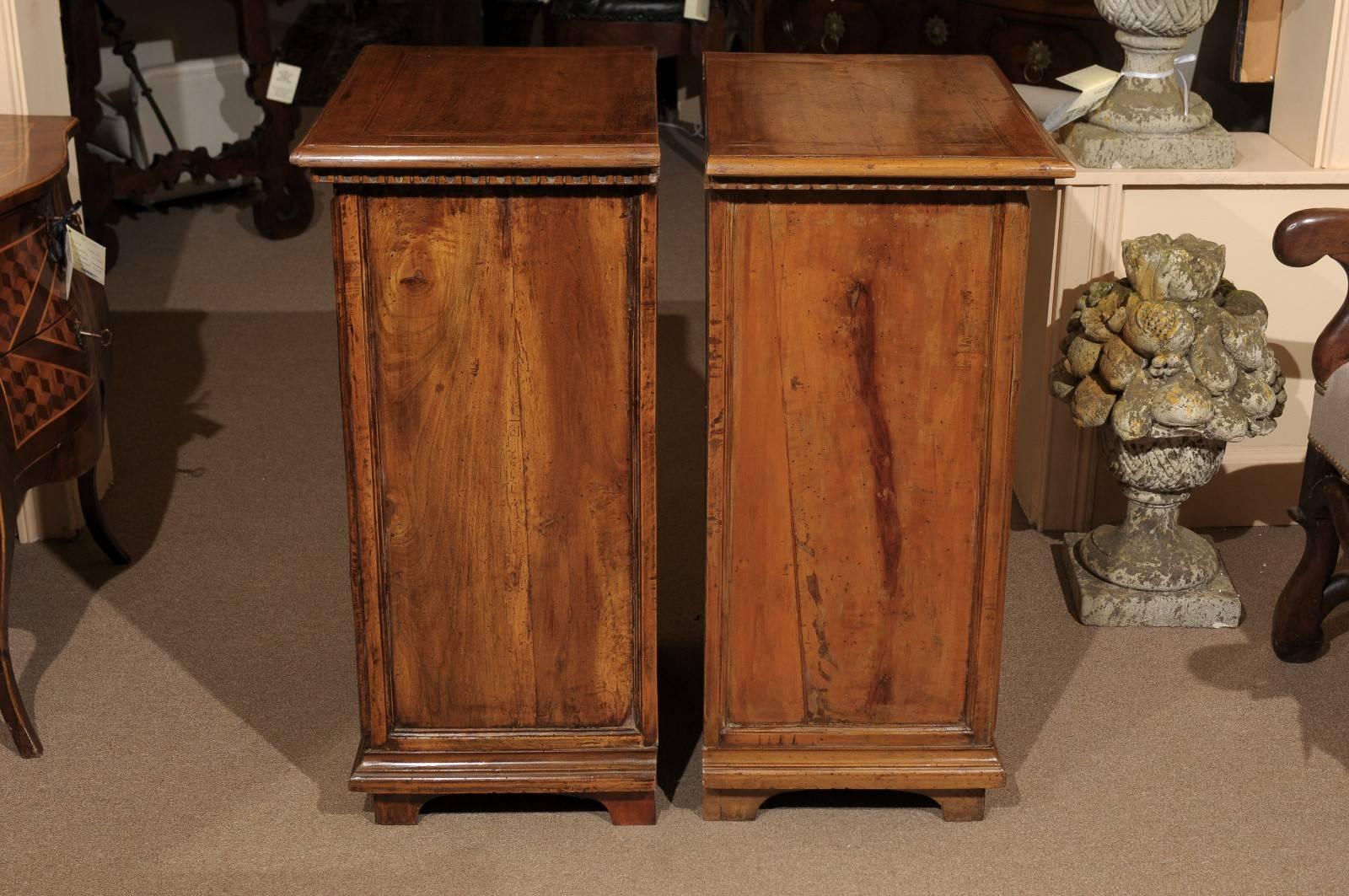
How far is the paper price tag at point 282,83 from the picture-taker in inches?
186

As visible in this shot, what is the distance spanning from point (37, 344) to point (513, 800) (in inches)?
40.2

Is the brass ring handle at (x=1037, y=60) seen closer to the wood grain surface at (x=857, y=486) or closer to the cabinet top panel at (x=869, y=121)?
the cabinet top panel at (x=869, y=121)

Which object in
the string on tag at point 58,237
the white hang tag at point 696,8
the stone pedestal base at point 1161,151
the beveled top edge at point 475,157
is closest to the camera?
the beveled top edge at point 475,157

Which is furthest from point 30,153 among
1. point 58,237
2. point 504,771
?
point 504,771

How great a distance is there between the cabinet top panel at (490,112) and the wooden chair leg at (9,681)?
0.85 metres

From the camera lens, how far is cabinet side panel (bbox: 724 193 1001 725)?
6.69 feet

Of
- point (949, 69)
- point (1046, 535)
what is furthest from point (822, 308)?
point (1046, 535)

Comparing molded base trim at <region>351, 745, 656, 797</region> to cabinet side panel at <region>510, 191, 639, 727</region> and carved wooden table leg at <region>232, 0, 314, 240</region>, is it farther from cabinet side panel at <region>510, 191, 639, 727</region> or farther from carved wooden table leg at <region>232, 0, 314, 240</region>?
carved wooden table leg at <region>232, 0, 314, 240</region>

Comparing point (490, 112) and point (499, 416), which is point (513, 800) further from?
point (490, 112)

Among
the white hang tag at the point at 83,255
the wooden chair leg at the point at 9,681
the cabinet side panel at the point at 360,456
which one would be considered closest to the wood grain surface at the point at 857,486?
the cabinet side panel at the point at 360,456

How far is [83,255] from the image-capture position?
2.68 metres

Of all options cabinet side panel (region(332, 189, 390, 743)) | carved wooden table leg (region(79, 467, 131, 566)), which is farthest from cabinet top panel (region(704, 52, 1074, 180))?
carved wooden table leg (region(79, 467, 131, 566))

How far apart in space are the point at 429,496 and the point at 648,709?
1.40ft

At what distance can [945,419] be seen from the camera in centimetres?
212
